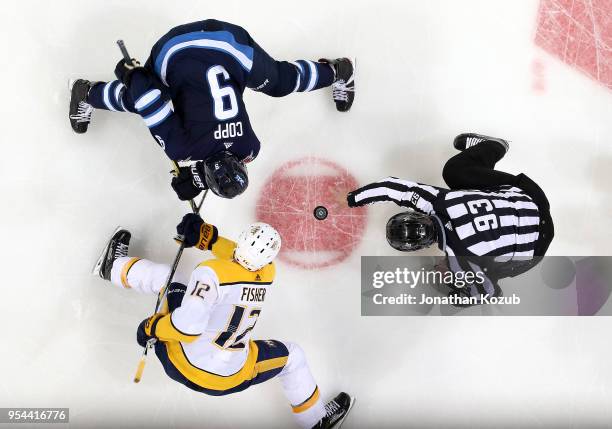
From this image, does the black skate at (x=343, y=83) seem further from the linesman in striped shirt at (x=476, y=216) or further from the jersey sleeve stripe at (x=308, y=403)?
the jersey sleeve stripe at (x=308, y=403)

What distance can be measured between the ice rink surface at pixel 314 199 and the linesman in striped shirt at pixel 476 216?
309 mm

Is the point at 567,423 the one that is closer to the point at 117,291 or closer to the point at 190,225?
the point at 190,225

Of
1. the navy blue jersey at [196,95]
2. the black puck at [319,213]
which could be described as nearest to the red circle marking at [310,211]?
the black puck at [319,213]

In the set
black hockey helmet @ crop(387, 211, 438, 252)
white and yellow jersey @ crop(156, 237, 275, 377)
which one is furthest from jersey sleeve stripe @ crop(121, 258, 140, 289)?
black hockey helmet @ crop(387, 211, 438, 252)

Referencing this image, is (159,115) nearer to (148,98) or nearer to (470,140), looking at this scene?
(148,98)

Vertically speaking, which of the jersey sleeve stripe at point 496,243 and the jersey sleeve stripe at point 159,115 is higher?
the jersey sleeve stripe at point 159,115

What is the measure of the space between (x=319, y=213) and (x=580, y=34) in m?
1.72

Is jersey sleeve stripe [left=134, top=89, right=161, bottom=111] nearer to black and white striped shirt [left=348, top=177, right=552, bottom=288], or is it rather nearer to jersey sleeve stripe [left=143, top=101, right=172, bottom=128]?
jersey sleeve stripe [left=143, top=101, right=172, bottom=128]

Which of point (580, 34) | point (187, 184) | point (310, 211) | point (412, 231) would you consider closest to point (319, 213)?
point (310, 211)

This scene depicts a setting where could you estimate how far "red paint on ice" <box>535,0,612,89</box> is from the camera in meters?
3.17

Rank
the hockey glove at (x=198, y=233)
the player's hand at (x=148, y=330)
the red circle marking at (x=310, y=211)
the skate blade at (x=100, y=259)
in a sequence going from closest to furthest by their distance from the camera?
the player's hand at (x=148, y=330) → the hockey glove at (x=198, y=233) → the skate blade at (x=100, y=259) → the red circle marking at (x=310, y=211)

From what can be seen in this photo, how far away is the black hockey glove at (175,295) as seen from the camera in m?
2.77

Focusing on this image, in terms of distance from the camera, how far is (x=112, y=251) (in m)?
2.95

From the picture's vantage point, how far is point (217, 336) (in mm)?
2596
